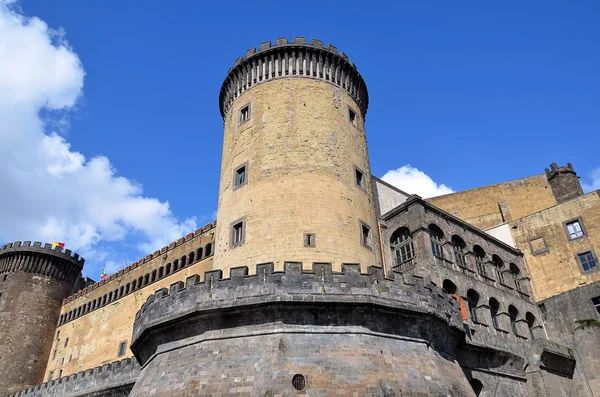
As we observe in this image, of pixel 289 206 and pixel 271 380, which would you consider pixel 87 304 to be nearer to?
pixel 289 206

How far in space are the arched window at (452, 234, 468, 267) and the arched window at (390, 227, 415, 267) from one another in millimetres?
2888

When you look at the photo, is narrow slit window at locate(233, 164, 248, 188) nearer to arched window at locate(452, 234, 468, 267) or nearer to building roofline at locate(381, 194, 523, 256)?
building roofline at locate(381, 194, 523, 256)

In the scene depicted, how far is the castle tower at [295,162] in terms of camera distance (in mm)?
20938

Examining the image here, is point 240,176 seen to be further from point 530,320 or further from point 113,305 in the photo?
point 113,305

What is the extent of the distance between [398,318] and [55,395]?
71.7ft

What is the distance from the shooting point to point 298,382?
1417 cm

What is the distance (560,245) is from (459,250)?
293 inches

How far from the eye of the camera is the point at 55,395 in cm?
2808

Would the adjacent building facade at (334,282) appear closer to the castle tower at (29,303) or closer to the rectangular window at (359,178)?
the rectangular window at (359,178)

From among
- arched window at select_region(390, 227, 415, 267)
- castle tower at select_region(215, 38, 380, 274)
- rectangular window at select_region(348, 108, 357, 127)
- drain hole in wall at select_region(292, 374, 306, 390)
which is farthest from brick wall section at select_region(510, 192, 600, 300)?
drain hole in wall at select_region(292, 374, 306, 390)

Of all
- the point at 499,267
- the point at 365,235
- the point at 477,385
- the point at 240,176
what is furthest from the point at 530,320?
the point at 240,176

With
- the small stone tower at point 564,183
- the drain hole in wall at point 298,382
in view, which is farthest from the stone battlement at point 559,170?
the drain hole in wall at point 298,382

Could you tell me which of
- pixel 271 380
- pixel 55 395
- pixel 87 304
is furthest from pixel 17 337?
pixel 271 380

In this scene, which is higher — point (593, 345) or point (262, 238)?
point (262, 238)
